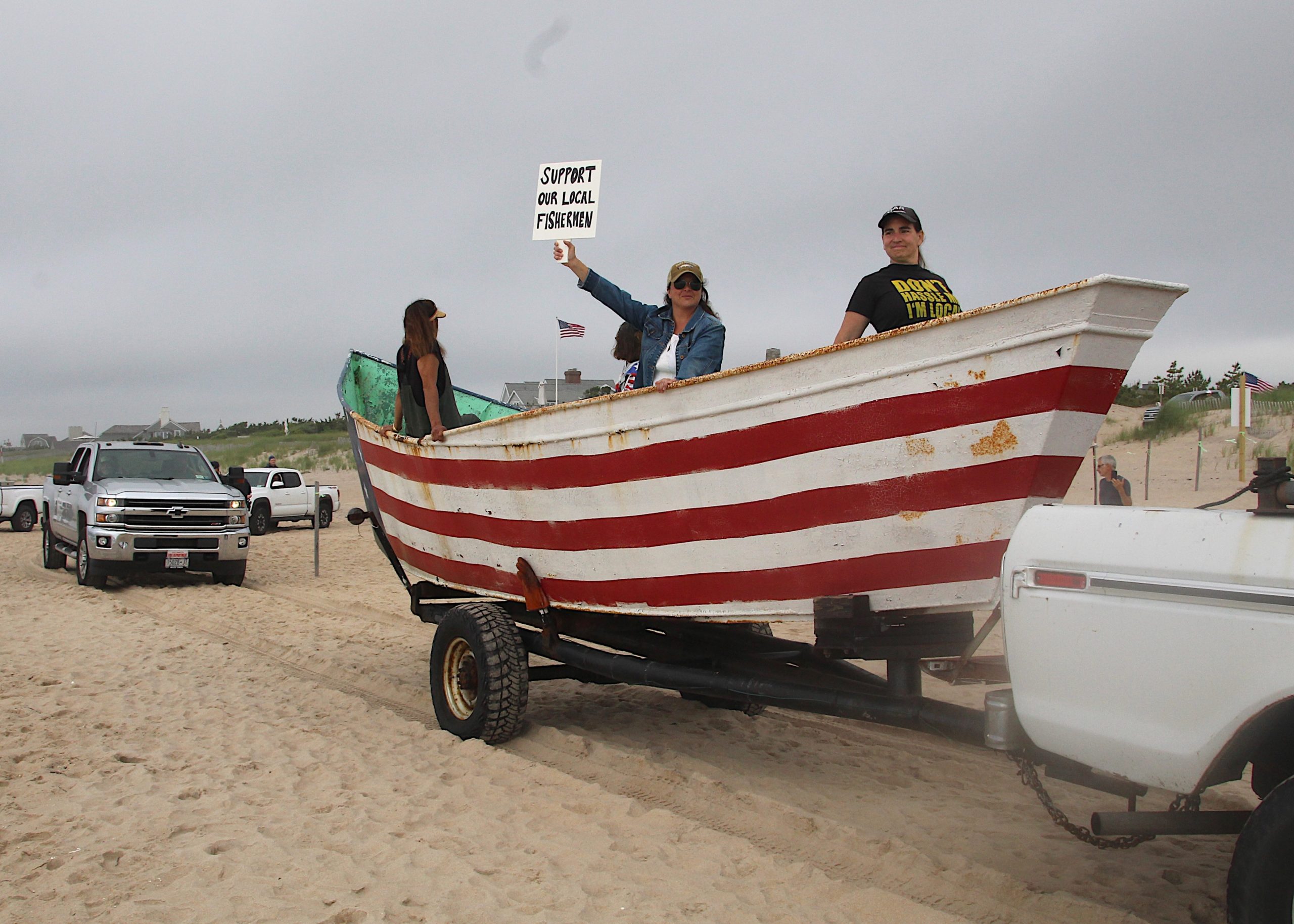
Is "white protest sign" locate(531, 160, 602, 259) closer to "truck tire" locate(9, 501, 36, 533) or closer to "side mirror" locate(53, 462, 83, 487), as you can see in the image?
"side mirror" locate(53, 462, 83, 487)

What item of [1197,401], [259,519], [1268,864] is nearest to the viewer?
[1268,864]

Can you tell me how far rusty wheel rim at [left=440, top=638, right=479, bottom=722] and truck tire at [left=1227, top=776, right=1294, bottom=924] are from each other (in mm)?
4029

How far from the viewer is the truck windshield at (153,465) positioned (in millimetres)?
13125

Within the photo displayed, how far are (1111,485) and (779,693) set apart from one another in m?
7.67

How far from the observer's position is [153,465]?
1352cm

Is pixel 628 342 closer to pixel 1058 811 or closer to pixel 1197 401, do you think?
pixel 1058 811

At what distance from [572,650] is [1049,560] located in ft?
10.2

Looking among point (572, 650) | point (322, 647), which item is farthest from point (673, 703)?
point (322, 647)

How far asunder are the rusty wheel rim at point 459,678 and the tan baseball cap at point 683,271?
2379mm

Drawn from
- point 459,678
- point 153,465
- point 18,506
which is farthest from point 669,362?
point 18,506

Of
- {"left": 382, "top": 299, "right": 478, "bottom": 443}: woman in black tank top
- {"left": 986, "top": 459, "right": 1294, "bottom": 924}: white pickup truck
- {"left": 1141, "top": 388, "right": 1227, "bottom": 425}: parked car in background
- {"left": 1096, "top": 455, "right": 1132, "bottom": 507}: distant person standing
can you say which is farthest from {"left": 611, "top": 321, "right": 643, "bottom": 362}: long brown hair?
{"left": 1141, "top": 388, "right": 1227, "bottom": 425}: parked car in background

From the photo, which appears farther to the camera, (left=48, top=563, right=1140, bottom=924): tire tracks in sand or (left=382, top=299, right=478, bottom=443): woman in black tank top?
(left=382, top=299, right=478, bottom=443): woman in black tank top

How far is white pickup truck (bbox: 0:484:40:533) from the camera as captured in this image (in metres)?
22.8

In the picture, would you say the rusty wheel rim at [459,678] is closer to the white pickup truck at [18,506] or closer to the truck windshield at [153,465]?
the truck windshield at [153,465]
